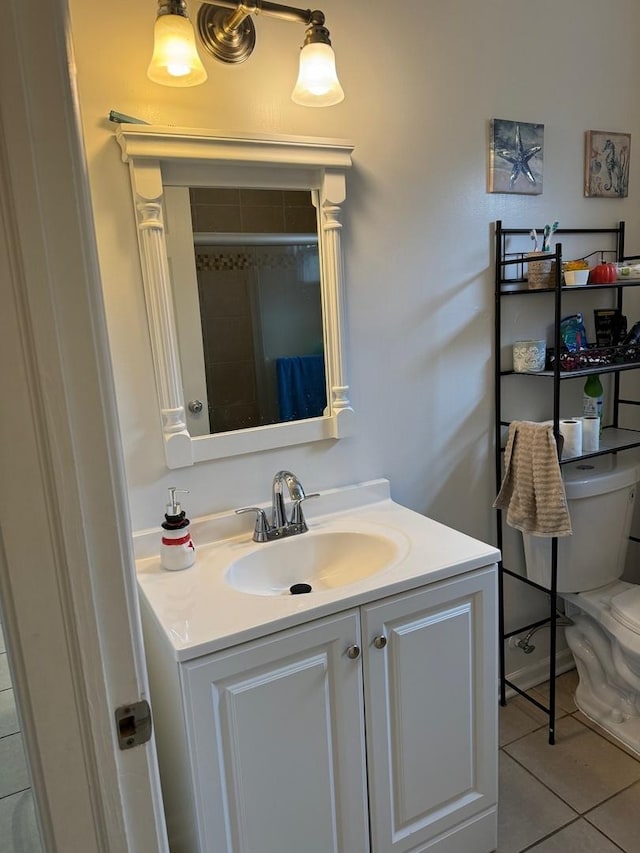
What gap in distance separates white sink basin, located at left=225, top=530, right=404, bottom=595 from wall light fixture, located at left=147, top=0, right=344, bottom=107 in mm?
1119

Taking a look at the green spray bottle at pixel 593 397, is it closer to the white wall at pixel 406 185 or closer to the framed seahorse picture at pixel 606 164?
the white wall at pixel 406 185

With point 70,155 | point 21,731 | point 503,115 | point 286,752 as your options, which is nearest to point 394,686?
point 286,752

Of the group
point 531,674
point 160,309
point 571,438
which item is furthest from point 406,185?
point 531,674

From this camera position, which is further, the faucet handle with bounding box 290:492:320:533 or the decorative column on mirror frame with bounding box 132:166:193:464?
the faucet handle with bounding box 290:492:320:533

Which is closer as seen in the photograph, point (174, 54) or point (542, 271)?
point (174, 54)

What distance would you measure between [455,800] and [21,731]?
4.03ft

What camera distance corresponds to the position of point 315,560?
1.60m

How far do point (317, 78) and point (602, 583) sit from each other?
6.12 ft

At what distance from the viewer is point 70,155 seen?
0.62m

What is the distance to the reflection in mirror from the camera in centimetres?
151

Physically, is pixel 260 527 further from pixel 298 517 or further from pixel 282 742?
pixel 282 742

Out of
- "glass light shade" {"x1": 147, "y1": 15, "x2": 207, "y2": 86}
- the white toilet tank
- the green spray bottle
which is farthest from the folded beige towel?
"glass light shade" {"x1": 147, "y1": 15, "x2": 207, "y2": 86}

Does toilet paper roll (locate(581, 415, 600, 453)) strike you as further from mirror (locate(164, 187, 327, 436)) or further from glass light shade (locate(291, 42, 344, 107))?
glass light shade (locate(291, 42, 344, 107))

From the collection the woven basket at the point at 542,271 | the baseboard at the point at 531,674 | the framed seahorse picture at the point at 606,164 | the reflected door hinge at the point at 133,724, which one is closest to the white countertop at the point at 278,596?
the reflected door hinge at the point at 133,724
